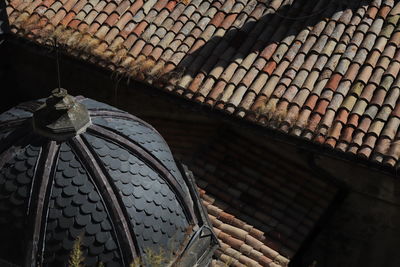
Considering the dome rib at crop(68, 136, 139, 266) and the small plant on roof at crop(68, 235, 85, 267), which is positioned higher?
the dome rib at crop(68, 136, 139, 266)

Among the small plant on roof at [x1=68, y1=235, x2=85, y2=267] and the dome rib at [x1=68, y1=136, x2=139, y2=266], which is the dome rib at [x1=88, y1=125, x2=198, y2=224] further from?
the small plant on roof at [x1=68, y1=235, x2=85, y2=267]

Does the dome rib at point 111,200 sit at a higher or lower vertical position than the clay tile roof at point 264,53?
lower

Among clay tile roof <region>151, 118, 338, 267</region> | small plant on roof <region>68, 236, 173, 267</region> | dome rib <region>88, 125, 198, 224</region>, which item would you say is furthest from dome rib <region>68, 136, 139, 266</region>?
clay tile roof <region>151, 118, 338, 267</region>

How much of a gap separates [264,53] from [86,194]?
18.3 ft

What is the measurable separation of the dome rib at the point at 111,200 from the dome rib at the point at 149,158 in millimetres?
415

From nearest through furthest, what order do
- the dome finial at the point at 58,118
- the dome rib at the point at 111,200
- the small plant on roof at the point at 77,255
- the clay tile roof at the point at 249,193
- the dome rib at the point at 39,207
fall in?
the small plant on roof at the point at 77,255
the dome rib at the point at 39,207
the dome rib at the point at 111,200
the dome finial at the point at 58,118
the clay tile roof at the point at 249,193

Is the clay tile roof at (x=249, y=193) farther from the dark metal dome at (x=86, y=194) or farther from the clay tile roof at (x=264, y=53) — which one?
the dark metal dome at (x=86, y=194)

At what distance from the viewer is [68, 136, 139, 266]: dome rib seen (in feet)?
29.8

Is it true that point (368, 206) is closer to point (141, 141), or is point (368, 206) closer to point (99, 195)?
point (141, 141)

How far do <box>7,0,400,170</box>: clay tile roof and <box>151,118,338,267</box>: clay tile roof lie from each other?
1.06 meters

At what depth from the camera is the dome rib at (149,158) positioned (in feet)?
31.9

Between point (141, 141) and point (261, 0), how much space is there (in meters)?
5.60

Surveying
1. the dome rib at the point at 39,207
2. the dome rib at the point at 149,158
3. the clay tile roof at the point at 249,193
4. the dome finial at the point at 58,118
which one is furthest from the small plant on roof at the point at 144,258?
the clay tile roof at the point at 249,193

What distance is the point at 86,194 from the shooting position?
9102mm
